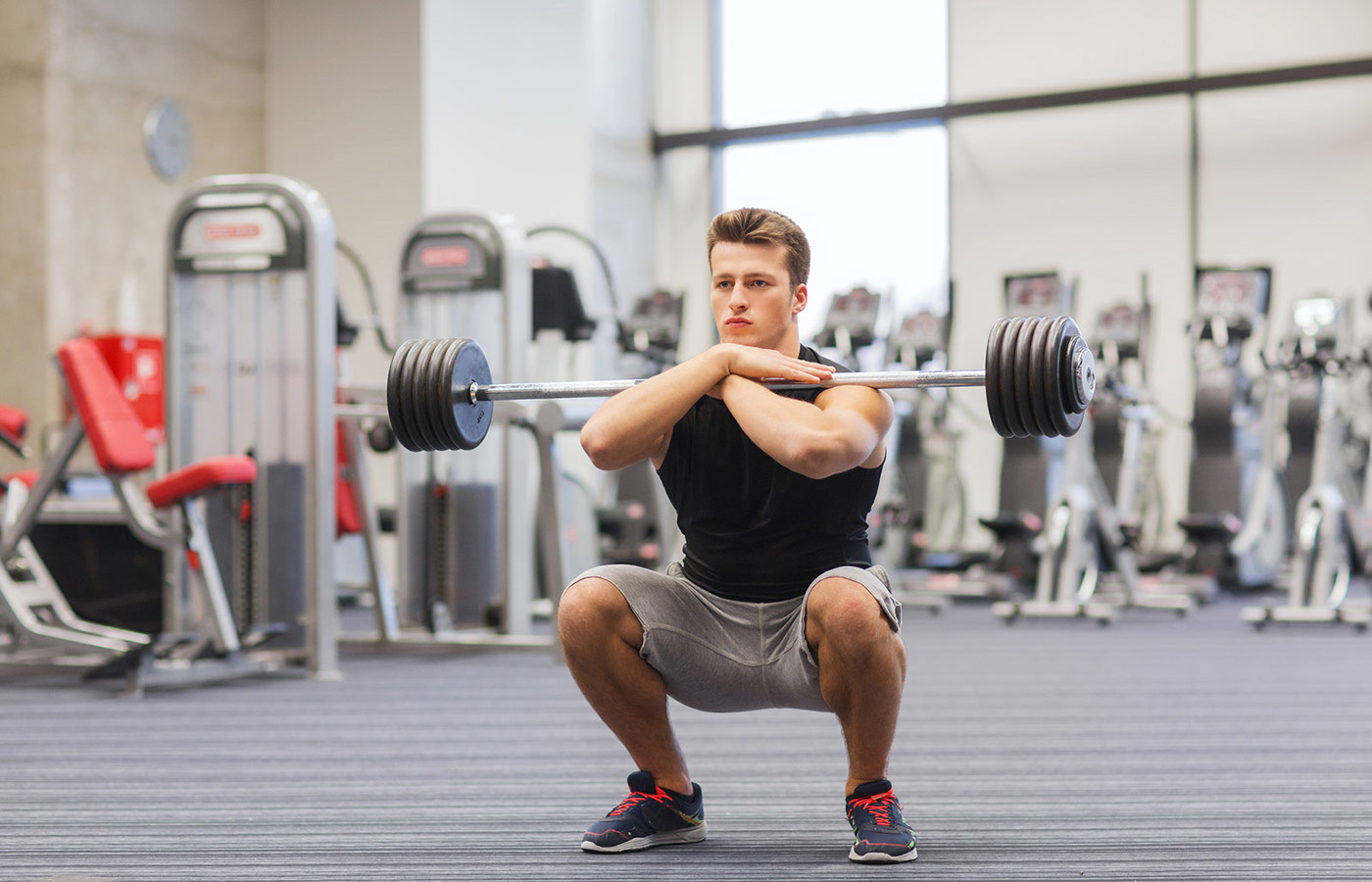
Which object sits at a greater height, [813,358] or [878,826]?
[813,358]

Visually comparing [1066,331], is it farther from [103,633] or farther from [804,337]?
[804,337]

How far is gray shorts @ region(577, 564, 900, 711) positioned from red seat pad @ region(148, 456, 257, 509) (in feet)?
7.95

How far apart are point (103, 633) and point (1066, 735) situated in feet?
10.8

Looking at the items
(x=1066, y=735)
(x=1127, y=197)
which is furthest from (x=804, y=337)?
(x=1066, y=735)

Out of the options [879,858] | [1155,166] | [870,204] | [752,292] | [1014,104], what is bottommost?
[879,858]

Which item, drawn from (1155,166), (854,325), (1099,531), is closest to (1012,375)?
(1099,531)

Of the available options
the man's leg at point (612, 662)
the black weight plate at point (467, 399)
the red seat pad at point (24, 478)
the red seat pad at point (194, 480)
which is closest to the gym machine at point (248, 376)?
the red seat pad at point (194, 480)

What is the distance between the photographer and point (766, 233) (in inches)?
85.8

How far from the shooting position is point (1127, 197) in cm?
867

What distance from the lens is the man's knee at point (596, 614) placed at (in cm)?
217

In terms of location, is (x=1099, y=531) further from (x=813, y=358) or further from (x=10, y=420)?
(x=10, y=420)

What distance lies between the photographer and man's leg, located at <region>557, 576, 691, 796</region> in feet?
7.13

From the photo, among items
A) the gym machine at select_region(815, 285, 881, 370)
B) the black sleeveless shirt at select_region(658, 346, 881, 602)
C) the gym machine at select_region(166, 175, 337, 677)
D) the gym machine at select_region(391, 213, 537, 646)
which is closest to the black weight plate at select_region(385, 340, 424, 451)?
the black sleeveless shirt at select_region(658, 346, 881, 602)

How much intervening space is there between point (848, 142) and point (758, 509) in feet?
24.9
